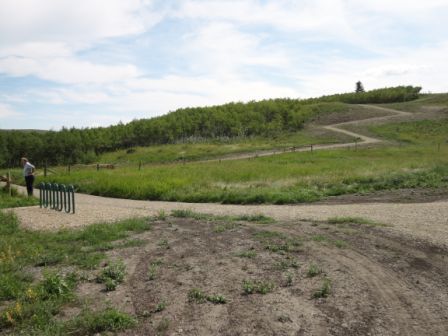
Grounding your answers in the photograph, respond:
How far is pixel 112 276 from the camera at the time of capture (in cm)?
819

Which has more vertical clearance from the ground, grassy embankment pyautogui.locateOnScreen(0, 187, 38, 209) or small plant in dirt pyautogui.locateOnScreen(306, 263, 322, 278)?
grassy embankment pyautogui.locateOnScreen(0, 187, 38, 209)

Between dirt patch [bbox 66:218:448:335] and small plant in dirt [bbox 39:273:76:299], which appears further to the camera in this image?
small plant in dirt [bbox 39:273:76:299]

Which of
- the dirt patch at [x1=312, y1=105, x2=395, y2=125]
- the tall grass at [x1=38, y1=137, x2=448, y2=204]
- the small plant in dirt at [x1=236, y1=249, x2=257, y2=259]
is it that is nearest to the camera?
the small plant in dirt at [x1=236, y1=249, x2=257, y2=259]

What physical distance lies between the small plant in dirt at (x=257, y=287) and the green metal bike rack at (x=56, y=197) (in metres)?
10.2

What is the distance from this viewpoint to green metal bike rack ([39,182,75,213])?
651 inches

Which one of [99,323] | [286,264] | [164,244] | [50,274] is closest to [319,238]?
[286,264]

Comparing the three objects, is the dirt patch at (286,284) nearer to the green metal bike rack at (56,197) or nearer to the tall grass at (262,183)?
the green metal bike rack at (56,197)

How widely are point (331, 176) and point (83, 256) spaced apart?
55.3 feet

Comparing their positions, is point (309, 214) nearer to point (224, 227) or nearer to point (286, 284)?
point (224, 227)

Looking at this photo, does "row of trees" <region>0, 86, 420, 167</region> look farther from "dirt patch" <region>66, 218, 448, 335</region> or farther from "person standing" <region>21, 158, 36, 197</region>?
"dirt patch" <region>66, 218, 448, 335</region>

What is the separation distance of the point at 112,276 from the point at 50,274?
985mm

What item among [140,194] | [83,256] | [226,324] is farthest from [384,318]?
[140,194]

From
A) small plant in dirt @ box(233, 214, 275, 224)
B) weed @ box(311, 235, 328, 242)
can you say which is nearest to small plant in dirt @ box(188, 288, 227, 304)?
weed @ box(311, 235, 328, 242)

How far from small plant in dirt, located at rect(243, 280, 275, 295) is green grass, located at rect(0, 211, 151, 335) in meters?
1.89
